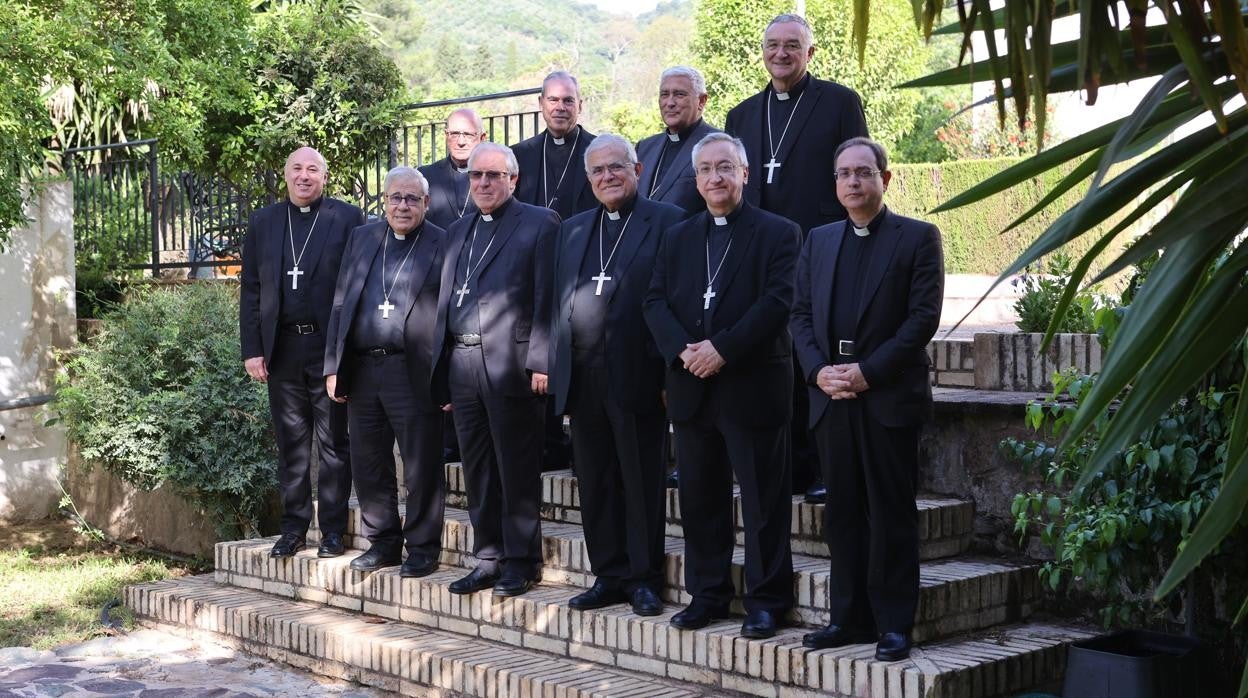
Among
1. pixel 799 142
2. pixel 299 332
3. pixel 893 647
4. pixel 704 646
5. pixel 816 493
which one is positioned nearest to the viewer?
pixel 893 647

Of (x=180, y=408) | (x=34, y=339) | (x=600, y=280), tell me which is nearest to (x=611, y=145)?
(x=600, y=280)

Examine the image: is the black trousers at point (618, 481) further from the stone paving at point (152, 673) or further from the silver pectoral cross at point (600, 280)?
the stone paving at point (152, 673)

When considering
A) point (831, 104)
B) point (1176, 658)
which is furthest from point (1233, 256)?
point (831, 104)

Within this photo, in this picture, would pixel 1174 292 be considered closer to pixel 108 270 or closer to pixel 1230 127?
pixel 1230 127

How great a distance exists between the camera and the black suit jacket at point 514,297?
21.9 feet

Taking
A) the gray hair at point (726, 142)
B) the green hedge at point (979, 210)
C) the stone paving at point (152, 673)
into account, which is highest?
the green hedge at point (979, 210)

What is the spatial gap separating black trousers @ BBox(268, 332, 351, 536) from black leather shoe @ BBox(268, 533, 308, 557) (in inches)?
5.6

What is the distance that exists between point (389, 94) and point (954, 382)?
6.48 metres

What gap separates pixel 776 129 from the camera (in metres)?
6.64

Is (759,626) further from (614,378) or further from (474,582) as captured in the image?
(474,582)

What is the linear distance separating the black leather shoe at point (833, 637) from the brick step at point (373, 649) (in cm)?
50

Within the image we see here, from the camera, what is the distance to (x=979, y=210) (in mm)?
20391

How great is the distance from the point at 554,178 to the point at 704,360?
2505mm

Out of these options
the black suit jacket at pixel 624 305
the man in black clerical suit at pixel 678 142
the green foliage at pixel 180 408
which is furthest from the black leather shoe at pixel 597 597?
the green foliage at pixel 180 408
